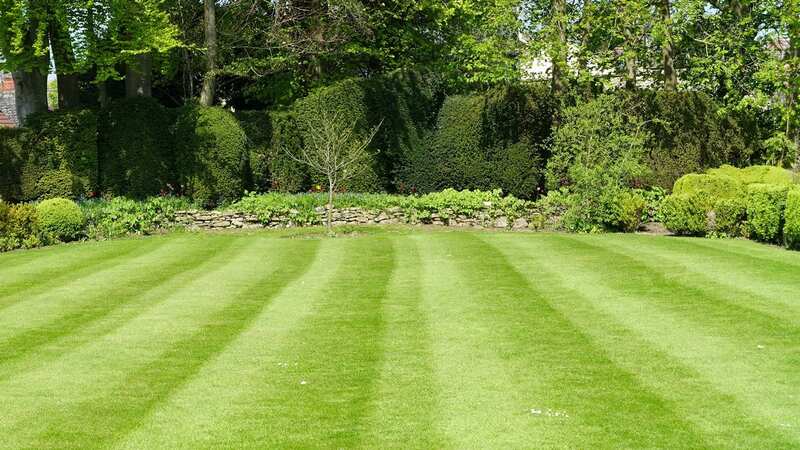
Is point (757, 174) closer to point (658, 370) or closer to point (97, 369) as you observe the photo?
point (658, 370)

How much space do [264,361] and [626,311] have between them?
191 inches

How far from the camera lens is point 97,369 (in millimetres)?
9562

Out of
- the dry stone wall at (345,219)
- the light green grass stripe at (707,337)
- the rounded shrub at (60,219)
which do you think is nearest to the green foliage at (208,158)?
the dry stone wall at (345,219)

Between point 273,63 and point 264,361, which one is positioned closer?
point 264,361

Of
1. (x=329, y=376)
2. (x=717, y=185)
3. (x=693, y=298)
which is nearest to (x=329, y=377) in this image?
(x=329, y=376)

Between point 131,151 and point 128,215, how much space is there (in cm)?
246

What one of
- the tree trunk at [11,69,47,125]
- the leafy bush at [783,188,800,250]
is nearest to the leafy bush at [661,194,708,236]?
the leafy bush at [783,188,800,250]

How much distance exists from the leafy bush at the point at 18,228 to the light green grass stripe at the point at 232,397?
36.9ft

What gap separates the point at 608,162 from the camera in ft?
76.3

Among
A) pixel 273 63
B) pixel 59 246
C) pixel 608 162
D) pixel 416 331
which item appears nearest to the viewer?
pixel 416 331

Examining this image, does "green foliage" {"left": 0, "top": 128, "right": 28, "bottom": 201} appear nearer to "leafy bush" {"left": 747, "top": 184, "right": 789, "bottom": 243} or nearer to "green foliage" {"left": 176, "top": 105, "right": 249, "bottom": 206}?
"green foliage" {"left": 176, "top": 105, "right": 249, "bottom": 206}

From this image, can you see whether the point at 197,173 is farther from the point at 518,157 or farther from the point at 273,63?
the point at 518,157

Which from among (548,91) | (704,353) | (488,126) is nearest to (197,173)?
(488,126)

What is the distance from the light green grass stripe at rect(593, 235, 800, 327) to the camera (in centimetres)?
1220
